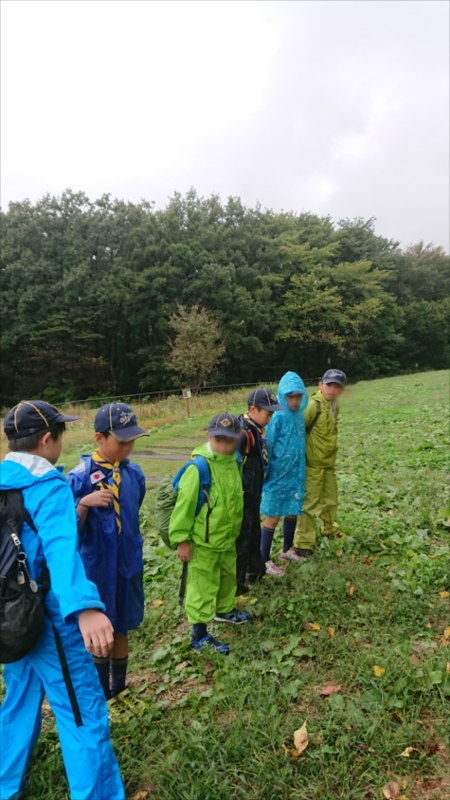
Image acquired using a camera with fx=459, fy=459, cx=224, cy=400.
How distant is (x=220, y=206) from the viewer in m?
33.1

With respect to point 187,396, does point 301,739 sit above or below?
below

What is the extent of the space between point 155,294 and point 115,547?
26.9 meters

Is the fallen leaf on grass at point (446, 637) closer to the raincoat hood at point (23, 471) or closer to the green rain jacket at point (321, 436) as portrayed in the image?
the green rain jacket at point (321, 436)

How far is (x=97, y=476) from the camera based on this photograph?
259 centimetres

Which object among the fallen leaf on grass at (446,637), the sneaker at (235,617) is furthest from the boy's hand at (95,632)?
the fallen leaf on grass at (446,637)

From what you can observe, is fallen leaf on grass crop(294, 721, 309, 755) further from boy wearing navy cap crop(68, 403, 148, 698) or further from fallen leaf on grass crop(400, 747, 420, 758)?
boy wearing navy cap crop(68, 403, 148, 698)

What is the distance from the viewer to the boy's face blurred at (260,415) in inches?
149

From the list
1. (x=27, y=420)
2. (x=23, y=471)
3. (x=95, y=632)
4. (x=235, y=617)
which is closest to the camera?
(x=95, y=632)

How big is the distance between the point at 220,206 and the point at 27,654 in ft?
113

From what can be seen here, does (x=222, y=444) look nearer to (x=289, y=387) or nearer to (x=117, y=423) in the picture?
(x=117, y=423)

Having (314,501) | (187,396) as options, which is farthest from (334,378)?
(187,396)

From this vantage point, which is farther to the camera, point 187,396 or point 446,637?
point 187,396

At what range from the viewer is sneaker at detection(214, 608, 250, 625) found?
352 cm

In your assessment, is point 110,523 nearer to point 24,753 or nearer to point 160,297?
point 24,753
